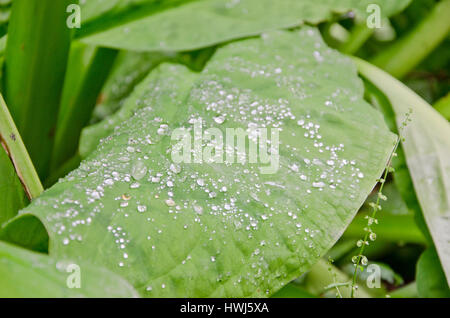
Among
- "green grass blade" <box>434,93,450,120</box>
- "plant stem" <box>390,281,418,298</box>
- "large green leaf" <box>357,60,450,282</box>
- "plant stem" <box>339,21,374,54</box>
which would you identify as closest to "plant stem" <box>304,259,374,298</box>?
"plant stem" <box>390,281,418,298</box>

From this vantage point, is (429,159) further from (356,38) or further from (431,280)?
(356,38)

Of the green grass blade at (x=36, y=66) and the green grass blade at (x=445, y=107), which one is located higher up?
the green grass blade at (x=36, y=66)

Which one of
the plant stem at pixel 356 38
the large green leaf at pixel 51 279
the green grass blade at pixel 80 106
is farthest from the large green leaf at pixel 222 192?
the plant stem at pixel 356 38

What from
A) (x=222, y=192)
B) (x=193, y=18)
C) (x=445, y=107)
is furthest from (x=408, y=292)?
(x=193, y=18)

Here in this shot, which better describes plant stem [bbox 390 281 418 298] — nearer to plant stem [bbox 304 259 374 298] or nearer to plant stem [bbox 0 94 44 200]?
plant stem [bbox 304 259 374 298]

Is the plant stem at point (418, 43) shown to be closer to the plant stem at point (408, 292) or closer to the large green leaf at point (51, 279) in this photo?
the plant stem at point (408, 292)

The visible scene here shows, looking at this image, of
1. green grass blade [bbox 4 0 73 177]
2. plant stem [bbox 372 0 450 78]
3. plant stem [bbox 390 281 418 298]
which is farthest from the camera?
plant stem [bbox 372 0 450 78]
